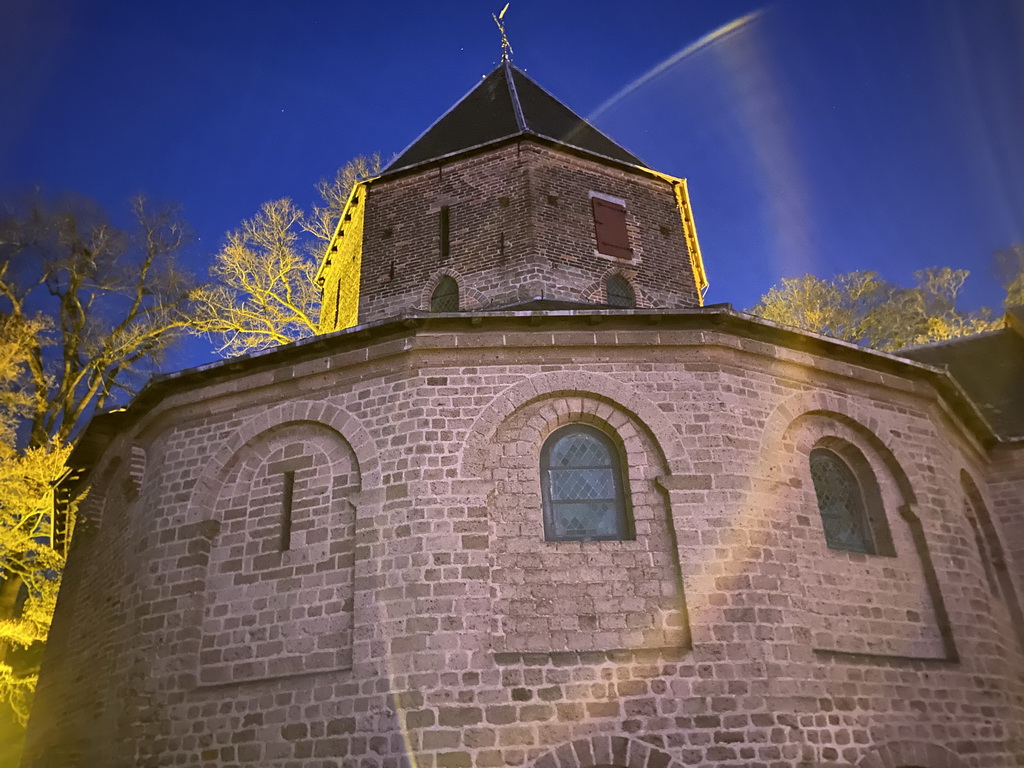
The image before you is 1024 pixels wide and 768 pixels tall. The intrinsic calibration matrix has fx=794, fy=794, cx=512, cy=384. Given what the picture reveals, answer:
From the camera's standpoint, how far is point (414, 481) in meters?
8.39

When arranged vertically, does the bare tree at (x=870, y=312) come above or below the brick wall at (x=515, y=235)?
above

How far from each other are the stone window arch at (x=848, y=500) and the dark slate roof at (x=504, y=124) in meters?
6.82

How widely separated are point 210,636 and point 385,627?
2.17m

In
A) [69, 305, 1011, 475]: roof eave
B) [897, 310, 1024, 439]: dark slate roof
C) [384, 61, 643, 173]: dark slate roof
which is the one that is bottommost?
[69, 305, 1011, 475]: roof eave

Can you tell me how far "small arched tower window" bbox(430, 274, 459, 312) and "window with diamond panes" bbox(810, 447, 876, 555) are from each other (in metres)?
5.96

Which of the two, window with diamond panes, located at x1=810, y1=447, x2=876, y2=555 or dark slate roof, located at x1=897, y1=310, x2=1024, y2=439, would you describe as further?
dark slate roof, located at x1=897, y1=310, x2=1024, y2=439

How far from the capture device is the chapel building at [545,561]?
24.7ft

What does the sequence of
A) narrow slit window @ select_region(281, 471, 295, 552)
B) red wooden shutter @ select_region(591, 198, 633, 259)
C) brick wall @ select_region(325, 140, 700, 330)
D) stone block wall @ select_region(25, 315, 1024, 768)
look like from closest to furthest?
1. stone block wall @ select_region(25, 315, 1024, 768)
2. narrow slit window @ select_region(281, 471, 295, 552)
3. brick wall @ select_region(325, 140, 700, 330)
4. red wooden shutter @ select_region(591, 198, 633, 259)

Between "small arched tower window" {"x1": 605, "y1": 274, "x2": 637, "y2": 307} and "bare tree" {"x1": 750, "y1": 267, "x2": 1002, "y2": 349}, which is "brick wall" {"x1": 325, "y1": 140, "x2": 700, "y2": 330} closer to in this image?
"small arched tower window" {"x1": 605, "y1": 274, "x2": 637, "y2": 307}

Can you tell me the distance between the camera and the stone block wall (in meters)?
7.50

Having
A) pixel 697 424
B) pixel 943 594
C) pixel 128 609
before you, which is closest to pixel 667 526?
pixel 697 424

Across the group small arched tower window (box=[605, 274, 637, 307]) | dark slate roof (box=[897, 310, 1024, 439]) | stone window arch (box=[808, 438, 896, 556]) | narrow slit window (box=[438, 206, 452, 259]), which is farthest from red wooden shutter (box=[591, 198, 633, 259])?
dark slate roof (box=[897, 310, 1024, 439])

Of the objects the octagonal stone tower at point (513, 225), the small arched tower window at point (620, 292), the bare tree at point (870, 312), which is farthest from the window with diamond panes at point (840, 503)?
the bare tree at point (870, 312)

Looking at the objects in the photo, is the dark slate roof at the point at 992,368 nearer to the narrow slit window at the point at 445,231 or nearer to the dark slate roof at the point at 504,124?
the dark slate roof at the point at 504,124
